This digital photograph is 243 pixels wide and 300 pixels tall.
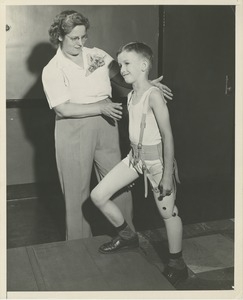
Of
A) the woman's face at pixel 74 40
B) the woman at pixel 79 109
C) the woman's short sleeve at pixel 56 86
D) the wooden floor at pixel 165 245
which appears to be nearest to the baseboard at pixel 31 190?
the wooden floor at pixel 165 245

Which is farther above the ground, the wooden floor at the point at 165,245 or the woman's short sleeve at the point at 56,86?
the woman's short sleeve at the point at 56,86

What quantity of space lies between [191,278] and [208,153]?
1.54 meters

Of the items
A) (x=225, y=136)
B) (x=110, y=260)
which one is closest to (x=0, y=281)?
(x=110, y=260)

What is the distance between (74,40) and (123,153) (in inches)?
46.0

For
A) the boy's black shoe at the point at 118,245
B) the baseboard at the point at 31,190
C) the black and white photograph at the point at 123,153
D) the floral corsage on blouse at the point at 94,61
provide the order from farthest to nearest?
1. the baseboard at the point at 31,190
2. the floral corsage on blouse at the point at 94,61
3. the boy's black shoe at the point at 118,245
4. the black and white photograph at the point at 123,153

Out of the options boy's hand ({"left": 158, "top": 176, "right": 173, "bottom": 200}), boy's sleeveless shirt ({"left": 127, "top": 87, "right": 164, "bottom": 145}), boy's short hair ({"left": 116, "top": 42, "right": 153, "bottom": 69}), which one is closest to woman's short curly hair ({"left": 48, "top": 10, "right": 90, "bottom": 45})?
boy's short hair ({"left": 116, "top": 42, "right": 153, "bottom": 69})

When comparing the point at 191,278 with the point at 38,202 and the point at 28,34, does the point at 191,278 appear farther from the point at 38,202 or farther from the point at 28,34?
the point at 28,34

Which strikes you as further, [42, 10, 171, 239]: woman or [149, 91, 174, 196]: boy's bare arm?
[42, 10, 171, 239]: woman

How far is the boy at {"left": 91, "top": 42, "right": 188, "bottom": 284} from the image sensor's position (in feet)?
5.10

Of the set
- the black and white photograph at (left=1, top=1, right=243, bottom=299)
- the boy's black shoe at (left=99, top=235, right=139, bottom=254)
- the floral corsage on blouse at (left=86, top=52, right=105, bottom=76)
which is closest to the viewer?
the black and white photograph at (left=1, top=1, right=243, bottom=299)

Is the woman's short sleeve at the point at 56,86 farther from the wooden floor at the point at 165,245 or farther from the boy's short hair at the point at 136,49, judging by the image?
the wooden floor at the point at 165,245

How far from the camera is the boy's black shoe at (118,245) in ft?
5.39

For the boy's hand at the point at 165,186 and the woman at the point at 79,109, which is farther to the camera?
the woman at the point at 79,109

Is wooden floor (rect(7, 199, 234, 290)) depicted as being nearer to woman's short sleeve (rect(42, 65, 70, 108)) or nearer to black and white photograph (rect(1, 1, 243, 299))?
black and white photograph (rect(1, 1, 243, 299))
